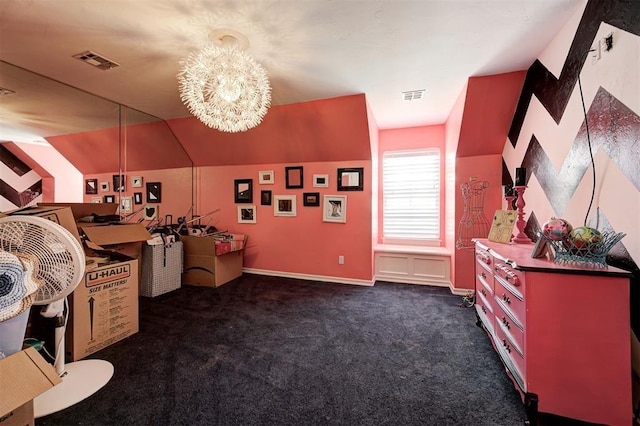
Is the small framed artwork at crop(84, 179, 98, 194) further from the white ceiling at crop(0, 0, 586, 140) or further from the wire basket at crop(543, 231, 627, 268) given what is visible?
the wire basket at crop(543, 231, 627, 268)

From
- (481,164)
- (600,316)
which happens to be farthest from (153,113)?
(600,316)

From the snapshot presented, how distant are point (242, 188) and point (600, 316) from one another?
417 cm

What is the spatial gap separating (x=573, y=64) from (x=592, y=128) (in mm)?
560

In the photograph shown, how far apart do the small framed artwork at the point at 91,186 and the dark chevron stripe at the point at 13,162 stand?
25.3 inches

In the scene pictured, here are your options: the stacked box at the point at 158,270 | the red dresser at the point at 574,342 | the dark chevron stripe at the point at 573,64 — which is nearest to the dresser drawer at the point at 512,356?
the red dresser at the point at 574,342

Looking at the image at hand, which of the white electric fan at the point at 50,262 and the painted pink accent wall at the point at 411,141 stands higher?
the painted pink accent wall at the point at 411,141

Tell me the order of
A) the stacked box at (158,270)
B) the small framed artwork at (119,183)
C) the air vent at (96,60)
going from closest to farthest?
the air vent at (96,60) < the stacked box at (158,270) < the small framed artwork at (119,183)

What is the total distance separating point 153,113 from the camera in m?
3.60

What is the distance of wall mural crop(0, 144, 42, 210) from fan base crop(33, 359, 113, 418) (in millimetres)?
2356

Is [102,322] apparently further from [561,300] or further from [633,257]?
[633,257]

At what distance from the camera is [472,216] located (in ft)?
10.4

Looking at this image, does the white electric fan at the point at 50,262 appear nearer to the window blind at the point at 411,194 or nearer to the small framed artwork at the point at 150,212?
the small framed artwork at the point at 150,212

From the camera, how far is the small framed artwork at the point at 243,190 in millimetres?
4188

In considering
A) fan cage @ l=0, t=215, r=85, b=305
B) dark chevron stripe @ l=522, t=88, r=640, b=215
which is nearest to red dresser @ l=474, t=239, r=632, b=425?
dark chevron stripe @ l=522, t=88, r=640, b=215
